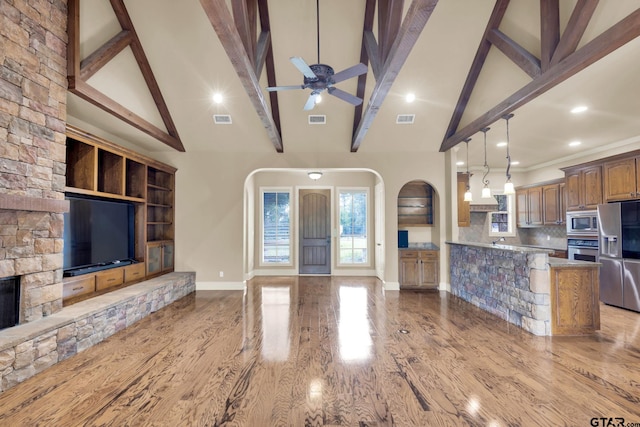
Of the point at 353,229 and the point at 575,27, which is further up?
the point at 575,27

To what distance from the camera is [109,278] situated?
14.1 feet

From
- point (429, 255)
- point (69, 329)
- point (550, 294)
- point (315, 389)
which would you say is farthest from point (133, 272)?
point (550, 294)

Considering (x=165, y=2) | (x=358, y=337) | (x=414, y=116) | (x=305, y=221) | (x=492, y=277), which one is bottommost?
(x=358, y=337)

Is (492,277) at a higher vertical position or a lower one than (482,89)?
lower

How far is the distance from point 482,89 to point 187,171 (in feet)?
18.5

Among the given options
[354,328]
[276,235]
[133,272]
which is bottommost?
[354,328]

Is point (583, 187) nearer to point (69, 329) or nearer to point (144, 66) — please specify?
point (144, 66)

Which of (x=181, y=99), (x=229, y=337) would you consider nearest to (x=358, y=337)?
(x=229, y=337)

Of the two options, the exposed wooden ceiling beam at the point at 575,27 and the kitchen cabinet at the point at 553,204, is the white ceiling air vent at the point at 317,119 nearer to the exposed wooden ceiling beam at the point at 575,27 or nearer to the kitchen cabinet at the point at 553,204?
the exposed wooden ceiling beam at the point at 575,27

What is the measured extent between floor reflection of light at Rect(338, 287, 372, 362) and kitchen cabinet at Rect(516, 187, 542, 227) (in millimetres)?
4675

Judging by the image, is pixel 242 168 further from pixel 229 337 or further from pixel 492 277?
pixel 492 277

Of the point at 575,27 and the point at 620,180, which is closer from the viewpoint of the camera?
the point at 575,27

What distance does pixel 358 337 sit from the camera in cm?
355

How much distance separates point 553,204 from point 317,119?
18.1 feet
